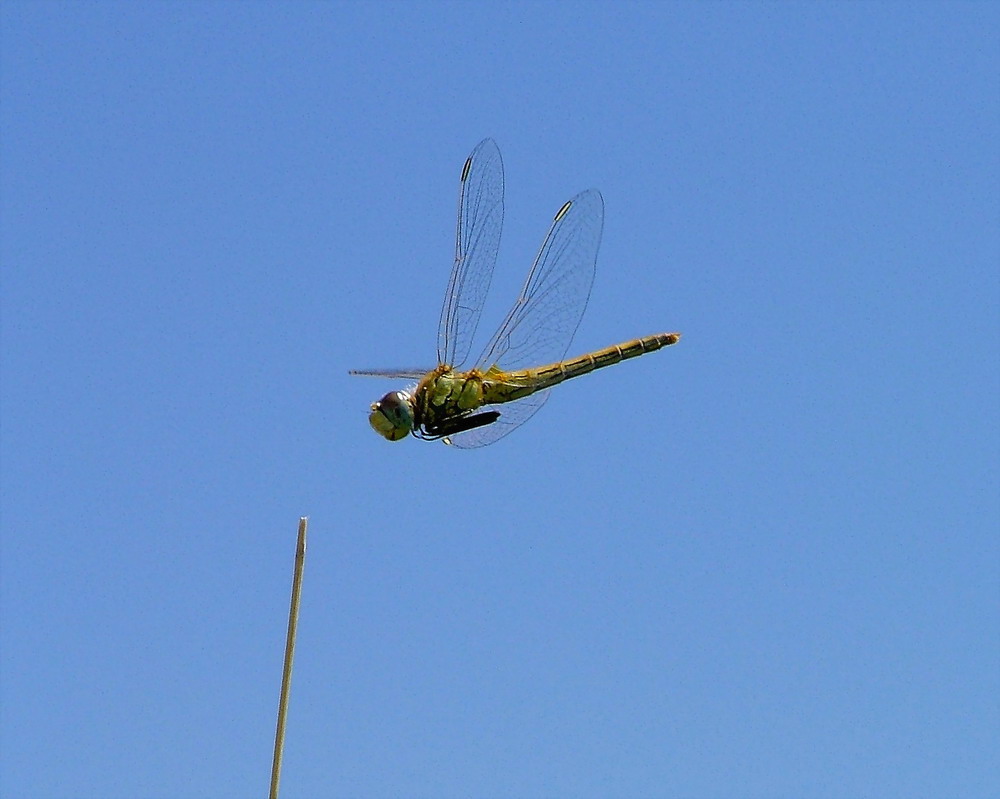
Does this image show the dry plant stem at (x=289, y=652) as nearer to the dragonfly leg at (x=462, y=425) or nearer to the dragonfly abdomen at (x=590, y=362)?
the dragonfly leg at (x=462, y=425)

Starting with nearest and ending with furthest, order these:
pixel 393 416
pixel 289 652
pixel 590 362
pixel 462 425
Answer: pixel 289 652 → pixel 393 416 → pixel 462 425 → pixel 590 362

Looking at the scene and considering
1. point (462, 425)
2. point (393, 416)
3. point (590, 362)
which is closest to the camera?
point (393, 416)

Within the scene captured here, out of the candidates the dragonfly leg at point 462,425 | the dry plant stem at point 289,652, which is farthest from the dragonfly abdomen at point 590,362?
the dry plant stem at point 289,652

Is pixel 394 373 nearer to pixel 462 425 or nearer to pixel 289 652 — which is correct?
pixel 462 425

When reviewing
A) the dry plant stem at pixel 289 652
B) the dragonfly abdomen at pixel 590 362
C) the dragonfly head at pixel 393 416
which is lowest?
the dry plant stem at pixel 289 652

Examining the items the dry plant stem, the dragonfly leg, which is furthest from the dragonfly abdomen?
the dry plant stem

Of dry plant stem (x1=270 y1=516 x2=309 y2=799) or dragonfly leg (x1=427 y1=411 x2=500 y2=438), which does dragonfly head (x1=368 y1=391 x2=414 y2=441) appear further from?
dry plant stem (x1=270 y1=516 x2=309 y2=799)

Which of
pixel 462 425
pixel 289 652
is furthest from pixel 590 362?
pixel 289 652

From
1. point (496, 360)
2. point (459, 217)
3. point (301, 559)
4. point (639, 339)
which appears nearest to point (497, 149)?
point (459, 217)
